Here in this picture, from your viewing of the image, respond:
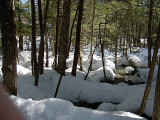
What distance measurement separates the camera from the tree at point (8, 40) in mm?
4961

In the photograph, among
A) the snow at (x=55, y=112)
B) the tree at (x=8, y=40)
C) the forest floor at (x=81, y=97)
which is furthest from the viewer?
the tree at (x=8, y=40)

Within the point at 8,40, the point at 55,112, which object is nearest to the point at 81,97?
the point at 55,112

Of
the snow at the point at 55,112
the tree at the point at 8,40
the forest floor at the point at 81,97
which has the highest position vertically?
the tree at the point at 8,40

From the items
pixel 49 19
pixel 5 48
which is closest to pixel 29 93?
pixel 5 48

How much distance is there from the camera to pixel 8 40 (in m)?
5.11

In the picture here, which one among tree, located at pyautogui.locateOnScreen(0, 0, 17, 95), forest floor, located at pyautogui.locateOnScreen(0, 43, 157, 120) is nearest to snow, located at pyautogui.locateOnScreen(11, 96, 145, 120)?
forest floor, located at pyautogui.locateOnScreen(0, 43, 157, 120)

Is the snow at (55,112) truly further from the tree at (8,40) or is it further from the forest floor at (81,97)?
the tree at (8,40)

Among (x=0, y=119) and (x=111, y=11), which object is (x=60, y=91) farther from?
(x=0, y=119)

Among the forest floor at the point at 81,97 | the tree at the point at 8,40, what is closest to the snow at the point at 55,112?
the forest floor at the point at 81,97

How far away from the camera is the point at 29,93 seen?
864cm

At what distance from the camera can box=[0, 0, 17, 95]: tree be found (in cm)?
496

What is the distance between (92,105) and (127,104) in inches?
82.9

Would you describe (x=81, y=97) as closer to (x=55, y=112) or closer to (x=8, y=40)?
(x=55, y=112)

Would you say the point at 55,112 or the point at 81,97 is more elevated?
the point at 55,112
